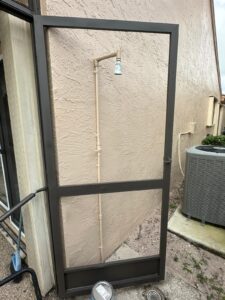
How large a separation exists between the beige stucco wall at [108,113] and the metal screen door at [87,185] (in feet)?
0.27

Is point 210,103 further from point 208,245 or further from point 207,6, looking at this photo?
point 208,245

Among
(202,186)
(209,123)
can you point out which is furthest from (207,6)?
(202,186)

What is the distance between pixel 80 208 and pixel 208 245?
1586 millimetres

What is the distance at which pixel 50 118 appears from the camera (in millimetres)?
1188

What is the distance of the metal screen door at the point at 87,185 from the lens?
1.08 meters

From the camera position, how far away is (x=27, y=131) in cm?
123

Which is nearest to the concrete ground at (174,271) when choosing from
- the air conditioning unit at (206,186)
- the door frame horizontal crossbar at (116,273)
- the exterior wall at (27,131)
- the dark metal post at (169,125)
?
the door frame horizontal crossbar at (116,273)

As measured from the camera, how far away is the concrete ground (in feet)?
5.05

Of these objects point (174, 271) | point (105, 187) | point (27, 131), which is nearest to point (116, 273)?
point (174, 271)

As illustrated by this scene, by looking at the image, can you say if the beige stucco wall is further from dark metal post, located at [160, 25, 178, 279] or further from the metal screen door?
dark metal post, located at [160, 25, 178, 279]

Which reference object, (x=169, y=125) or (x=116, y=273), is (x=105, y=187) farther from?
(x=116, y=273)

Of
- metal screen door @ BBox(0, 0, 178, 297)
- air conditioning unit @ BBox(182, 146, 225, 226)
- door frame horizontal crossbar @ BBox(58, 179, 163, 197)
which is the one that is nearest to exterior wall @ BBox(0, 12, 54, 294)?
metal screen door @ BBox(0, 0, 178, 297)

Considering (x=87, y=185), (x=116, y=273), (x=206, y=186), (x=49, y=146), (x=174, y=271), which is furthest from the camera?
(x=206, y=186)

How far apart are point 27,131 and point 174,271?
6.10 ft
